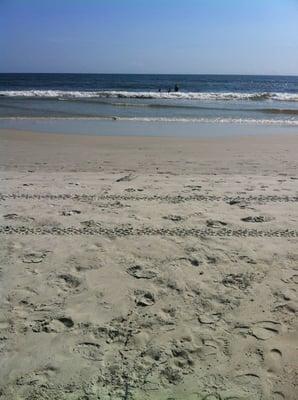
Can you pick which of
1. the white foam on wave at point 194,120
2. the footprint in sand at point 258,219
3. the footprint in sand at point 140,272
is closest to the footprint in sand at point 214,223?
the footprint in sand at point 258,219

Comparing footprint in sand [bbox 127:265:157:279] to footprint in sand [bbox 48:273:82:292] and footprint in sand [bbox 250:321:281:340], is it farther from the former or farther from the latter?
footprint in sand [bbox 250:321:281:340]

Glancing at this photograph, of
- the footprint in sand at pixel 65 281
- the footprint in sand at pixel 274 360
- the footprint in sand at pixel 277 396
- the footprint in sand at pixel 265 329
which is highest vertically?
the footprint in sand at pixel 65 281

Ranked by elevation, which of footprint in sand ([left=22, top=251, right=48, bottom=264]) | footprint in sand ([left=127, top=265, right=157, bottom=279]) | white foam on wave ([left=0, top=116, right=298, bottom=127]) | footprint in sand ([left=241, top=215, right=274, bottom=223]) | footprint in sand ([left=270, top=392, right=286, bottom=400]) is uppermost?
white foam on wave ([left=0, top=116, right=298, bottom=127])

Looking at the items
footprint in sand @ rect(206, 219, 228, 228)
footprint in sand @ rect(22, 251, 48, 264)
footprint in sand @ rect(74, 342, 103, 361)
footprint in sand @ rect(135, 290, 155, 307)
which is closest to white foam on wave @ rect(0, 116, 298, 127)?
footprint in sand @ rect(206, 219, 228, 228)

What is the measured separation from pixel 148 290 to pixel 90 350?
0.77 m

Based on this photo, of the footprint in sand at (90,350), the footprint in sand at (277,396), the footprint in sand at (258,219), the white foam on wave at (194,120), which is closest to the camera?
the footprint in sand at (277,396)

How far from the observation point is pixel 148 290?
3305 mm

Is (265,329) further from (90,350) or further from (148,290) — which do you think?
(90,350)

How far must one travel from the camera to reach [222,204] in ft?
17.4

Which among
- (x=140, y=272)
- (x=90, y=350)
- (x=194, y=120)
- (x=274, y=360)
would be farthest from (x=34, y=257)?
(x=194, y=120)

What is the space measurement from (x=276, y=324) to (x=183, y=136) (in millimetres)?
9912

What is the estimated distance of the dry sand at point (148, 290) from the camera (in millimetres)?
2457

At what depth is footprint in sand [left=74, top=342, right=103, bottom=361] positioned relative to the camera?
259cm

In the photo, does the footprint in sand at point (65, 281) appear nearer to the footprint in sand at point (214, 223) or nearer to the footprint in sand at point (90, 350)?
the footprint in sand at point (90, 350)
